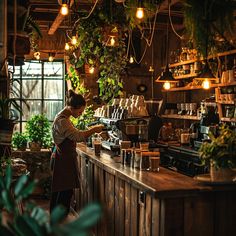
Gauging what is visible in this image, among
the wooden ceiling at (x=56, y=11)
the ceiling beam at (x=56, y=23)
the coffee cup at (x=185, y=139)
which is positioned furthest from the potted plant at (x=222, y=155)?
the wooden ceiling at (x=56, y=11)

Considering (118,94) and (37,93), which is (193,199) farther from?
(37,93)

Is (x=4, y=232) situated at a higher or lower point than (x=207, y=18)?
lower

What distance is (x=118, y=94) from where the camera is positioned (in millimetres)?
9320

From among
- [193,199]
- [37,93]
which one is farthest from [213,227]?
[37,93]

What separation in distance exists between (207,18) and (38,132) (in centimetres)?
562

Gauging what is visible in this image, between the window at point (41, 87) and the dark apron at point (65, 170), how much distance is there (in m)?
4.02

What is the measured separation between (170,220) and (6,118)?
141 cm

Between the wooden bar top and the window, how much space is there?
5005 mm

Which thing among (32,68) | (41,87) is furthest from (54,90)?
(32,68)

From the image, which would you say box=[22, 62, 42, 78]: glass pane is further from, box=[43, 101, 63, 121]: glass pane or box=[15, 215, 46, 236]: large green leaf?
box=[15, 215, 46, 236]: large green leaf

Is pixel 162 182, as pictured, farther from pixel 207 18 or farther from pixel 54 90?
pixel 54 90

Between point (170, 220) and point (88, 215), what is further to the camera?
point (170, 220)

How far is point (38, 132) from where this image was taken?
9281 mm

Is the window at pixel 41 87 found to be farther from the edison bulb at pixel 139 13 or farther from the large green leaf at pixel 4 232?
the large green leaf at pixel 4 232
